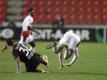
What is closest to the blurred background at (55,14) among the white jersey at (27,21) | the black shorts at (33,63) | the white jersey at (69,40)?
the white jersey at (27,21)

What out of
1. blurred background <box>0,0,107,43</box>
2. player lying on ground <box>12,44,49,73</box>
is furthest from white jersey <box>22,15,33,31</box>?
blurred background <box>0,0,107,43</box>

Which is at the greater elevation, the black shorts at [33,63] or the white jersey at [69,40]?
the white jersey at [69,40]

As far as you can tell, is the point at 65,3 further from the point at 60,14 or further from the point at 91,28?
the point at 91,28

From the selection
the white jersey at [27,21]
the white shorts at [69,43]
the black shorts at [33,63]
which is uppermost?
the white jersey at [27,21]

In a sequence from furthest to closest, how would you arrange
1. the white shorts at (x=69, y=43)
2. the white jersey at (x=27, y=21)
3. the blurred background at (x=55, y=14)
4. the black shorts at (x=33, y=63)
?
1. the blurred background at (x=55, y=14)
2. the white jersey at (x=27, y=21)
3. the white shorts at (x=69, y=43)
4. the black shorts at (x=33, y=63)

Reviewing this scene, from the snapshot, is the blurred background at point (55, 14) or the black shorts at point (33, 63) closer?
the black shorts at point (33, 63)

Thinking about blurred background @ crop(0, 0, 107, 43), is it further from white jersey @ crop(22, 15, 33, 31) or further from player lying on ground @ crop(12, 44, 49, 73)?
player lying on ground @ crop(12, 44, 49, 73)

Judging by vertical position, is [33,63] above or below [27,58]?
below

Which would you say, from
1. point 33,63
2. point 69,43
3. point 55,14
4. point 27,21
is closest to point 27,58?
point 33,63

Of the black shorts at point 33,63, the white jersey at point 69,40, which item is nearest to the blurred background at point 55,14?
the white jersey at point 69,40

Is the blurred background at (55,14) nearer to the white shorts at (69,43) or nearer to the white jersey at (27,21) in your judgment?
the white jersey at (27,21)

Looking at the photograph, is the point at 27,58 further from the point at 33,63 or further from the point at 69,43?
the point at 69,43

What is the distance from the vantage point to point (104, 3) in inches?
1417

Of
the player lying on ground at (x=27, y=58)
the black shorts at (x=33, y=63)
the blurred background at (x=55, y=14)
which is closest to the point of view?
the player lying on ground at (x=27, y=58)
